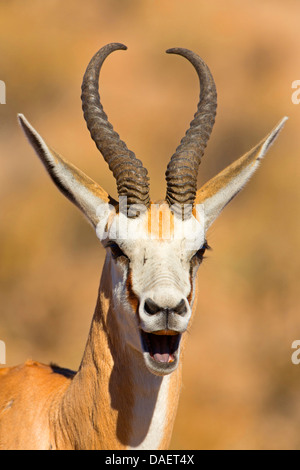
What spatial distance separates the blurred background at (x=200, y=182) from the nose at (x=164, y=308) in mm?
9159

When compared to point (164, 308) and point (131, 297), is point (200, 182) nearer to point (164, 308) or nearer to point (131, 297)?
point (131, 297)

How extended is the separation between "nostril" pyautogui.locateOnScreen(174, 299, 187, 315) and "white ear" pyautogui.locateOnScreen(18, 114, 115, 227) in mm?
1256

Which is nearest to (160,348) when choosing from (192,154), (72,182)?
(72,182)

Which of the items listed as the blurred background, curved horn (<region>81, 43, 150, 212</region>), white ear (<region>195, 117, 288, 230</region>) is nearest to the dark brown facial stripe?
curved horn (<region>81, 43, 150, 212</region>)

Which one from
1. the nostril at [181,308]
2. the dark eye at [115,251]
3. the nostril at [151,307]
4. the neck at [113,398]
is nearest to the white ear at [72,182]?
the dark eye at [115,251]

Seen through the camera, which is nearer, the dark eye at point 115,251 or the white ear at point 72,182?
the dark eye at point 115,251

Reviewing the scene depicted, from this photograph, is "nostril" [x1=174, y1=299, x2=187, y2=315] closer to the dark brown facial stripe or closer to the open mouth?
the open mouth

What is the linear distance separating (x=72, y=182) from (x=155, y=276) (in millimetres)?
1151

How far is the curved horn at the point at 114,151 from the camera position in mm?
A: 5844

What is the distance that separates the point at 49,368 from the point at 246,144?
14.1m

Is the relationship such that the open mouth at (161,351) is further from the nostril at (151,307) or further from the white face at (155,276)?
the nostril at (151,307)

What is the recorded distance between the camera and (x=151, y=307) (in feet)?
16.6

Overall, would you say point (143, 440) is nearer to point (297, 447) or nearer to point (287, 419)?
point (297, 447)

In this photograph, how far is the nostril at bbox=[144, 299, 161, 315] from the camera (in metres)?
5.04
